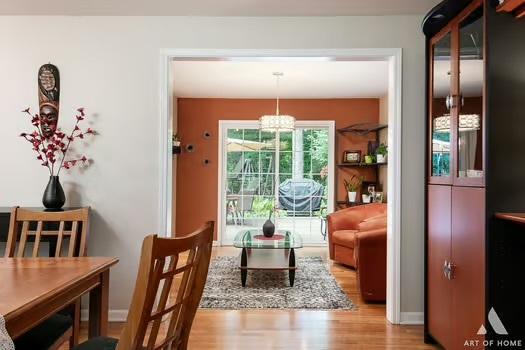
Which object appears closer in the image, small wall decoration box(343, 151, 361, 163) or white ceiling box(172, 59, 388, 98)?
white ceiling box(172, 59, 388, 98)

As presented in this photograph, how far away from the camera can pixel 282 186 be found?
6.54 m

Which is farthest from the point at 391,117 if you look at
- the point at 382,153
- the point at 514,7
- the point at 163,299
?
the point at 382,153

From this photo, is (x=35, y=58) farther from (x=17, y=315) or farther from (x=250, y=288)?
(x=250, y=288)

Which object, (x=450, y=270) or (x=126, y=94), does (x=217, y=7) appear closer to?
(x=126, y=94)

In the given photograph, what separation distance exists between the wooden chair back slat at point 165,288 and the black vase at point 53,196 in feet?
6.48

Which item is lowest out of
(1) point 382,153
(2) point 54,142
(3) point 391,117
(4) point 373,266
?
(4) point 373,266

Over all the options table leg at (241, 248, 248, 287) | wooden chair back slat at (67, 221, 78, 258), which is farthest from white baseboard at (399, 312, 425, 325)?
wooden chair back slat at (67, 221, 78, 258)

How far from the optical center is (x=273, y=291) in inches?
150

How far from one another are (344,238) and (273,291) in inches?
55.7

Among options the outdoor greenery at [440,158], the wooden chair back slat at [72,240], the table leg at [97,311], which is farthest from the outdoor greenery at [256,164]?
the table leg at [97,311]

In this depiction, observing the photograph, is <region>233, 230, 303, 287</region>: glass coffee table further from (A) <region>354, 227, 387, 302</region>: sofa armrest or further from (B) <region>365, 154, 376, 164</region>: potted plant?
(B) <region>365, 154, 376, 164</region>: potted plant

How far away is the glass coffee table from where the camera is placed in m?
3.94

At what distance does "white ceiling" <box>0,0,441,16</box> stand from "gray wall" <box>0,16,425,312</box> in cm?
7

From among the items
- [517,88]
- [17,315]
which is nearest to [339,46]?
[517,88]
